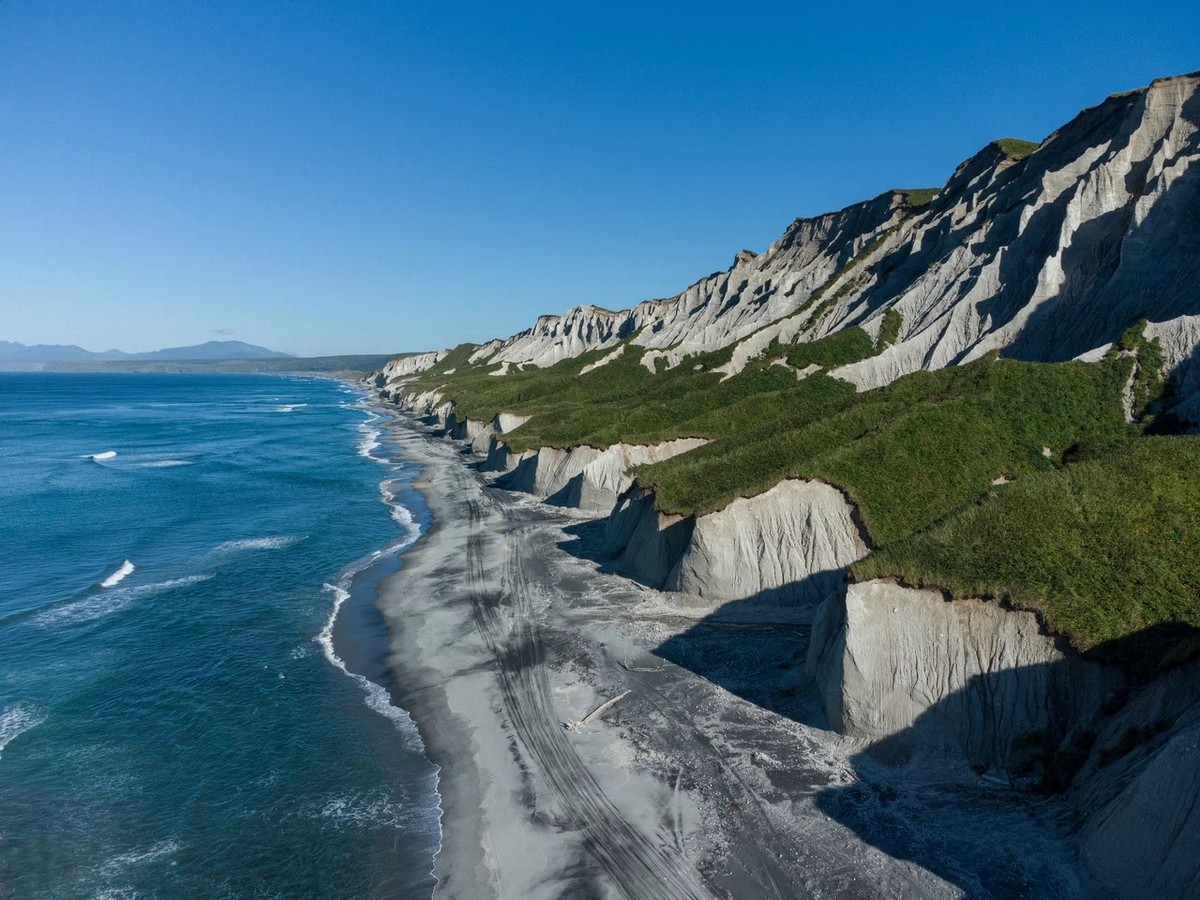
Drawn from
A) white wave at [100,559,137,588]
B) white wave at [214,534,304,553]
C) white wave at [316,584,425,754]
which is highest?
white wave at [214,534,304,553]

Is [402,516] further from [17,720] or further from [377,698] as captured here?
[17,720]

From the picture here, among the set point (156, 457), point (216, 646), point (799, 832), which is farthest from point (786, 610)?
point (156, 457)

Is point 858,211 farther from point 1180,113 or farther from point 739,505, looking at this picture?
point 739,505

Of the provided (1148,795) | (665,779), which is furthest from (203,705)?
(1148,795)

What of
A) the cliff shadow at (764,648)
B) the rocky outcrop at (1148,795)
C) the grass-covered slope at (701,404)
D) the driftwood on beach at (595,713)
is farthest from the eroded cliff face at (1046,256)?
the driftwood on beach at (595,713)

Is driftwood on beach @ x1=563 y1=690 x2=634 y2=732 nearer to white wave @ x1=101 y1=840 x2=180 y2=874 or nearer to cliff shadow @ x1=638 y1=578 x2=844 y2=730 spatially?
cliff shadow @ x1=638 y1=578 x2=844 y2=730

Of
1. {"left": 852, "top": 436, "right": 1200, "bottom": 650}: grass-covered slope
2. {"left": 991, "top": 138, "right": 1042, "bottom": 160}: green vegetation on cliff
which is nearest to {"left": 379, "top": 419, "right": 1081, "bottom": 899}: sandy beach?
{"left": 852, "top": 436, "right": 1200, "bottom": 650}: grass-covered slope
